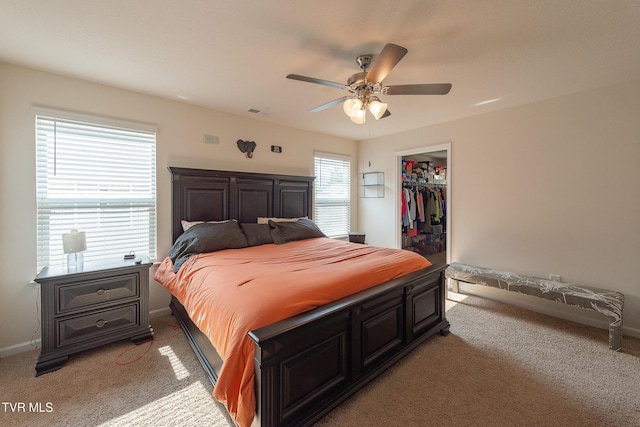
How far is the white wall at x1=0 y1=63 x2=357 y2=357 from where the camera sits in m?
2.40

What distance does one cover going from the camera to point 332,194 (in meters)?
5.11

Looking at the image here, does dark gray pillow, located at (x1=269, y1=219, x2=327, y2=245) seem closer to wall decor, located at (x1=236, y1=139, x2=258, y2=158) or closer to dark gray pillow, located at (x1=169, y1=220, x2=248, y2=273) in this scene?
dark gray pillow, located at (x1=169, y1=220, x2=248, y2=273)

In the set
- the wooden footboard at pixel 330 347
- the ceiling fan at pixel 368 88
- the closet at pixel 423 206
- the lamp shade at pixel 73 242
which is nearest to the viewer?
the wooden footboard at pixel 330 347

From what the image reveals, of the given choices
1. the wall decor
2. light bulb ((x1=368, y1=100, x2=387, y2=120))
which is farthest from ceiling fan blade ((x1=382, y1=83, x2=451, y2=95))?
the wall decor

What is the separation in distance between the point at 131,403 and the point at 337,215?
396cm

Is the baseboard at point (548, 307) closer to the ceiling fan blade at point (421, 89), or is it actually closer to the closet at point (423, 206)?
the closet at point (423, 206)

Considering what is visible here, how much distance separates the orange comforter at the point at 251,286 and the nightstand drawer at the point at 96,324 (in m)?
0.40

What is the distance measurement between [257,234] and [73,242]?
172 cm

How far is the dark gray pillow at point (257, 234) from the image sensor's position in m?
3.32

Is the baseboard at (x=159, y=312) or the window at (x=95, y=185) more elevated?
the window at (x=95, y=185)

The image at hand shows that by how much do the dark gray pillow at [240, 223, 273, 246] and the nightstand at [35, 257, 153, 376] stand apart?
1.09m

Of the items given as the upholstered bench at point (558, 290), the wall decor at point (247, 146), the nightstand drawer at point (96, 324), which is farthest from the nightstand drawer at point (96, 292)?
the upholstered bench at point (558, 290)

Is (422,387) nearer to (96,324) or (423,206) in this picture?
(96,324)

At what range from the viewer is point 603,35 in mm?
1962
